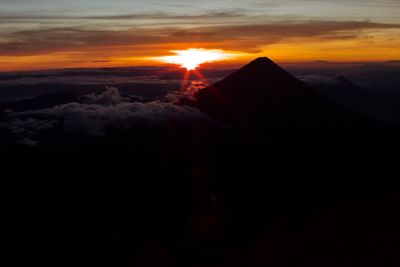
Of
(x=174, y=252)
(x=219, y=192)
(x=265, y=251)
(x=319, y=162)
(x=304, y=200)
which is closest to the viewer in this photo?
(x=265, y=251)

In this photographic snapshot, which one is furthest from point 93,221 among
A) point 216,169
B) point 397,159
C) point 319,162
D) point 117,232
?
point 397,159

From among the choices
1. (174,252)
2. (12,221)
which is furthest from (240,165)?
(174,252)

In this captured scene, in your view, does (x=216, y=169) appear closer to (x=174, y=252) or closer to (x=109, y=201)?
(x=109, y=201)

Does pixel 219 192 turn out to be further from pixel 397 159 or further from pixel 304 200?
pixel 397 159

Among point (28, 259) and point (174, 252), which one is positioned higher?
point (174, 252)

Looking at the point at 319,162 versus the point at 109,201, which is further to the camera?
the point at 319,162

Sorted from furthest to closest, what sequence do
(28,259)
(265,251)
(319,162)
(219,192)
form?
(319,162)
(219,192)
(28,259)
(265,251)

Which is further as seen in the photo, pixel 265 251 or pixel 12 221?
pixel 12 221

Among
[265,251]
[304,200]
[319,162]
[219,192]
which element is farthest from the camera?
[319,162]

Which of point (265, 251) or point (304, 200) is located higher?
point (265, 251)
